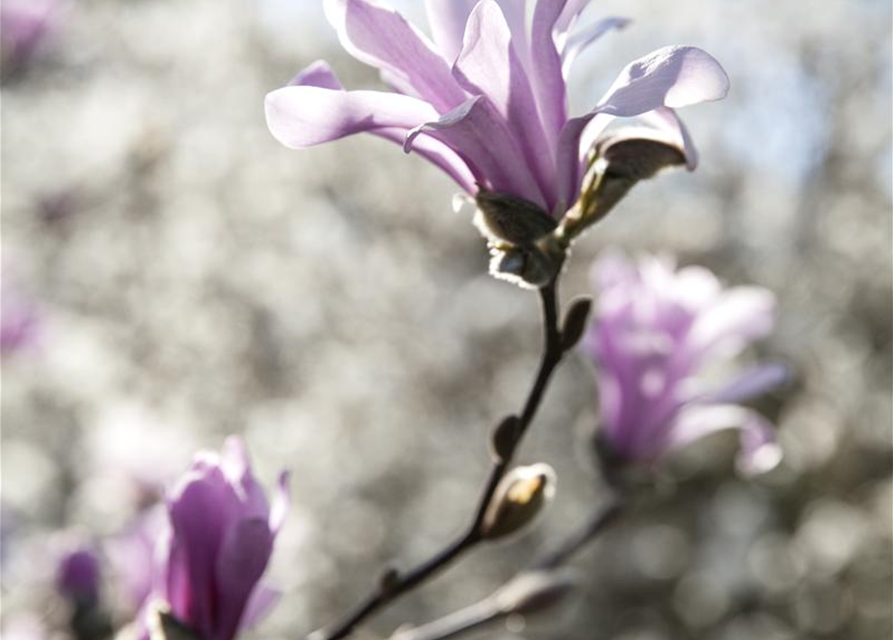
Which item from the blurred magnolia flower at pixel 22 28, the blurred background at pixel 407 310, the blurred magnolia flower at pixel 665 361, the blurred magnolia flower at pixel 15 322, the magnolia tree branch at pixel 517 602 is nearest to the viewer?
the magnolia tree branch at pixel 517 602

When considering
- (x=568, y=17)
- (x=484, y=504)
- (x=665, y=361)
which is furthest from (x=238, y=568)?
(x=665, y=361)

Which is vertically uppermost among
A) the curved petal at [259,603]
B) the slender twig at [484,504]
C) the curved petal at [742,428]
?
the slender twig at [484,504]

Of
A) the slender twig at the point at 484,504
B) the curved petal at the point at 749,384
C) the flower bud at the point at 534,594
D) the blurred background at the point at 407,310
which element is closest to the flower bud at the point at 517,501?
the slender twig at the point at 484,504

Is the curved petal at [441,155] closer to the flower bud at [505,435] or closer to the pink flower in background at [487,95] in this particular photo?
the pink flower in background at [487,95]

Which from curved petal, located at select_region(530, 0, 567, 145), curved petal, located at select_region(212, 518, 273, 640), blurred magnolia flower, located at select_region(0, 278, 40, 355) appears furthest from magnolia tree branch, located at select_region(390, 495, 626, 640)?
blurred magnolia flower, located at select_region(0, 278, 40, 355)

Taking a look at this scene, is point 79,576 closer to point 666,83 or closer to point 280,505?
point 280,505

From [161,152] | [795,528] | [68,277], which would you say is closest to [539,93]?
[161,152]
